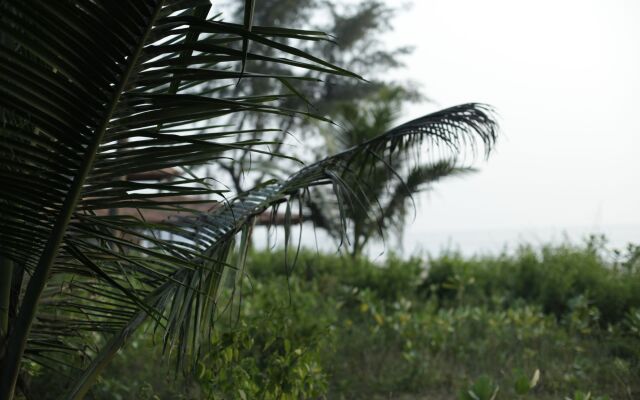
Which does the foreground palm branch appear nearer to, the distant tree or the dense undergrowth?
the dense undergrowth

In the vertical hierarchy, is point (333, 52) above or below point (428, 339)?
above

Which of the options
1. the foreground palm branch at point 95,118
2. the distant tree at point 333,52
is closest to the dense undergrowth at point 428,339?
the foreground palm branch at point 95,118

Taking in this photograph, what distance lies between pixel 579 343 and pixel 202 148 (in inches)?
162

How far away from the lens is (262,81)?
1814 centimetres

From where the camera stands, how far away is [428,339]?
15.8ft

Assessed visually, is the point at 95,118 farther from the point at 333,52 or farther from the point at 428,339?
the point at 333,52

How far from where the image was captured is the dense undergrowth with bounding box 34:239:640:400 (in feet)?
9.41

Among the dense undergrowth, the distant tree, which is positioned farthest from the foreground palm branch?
the distant tree

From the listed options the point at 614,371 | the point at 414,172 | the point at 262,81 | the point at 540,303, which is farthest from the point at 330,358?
the point at 262,81

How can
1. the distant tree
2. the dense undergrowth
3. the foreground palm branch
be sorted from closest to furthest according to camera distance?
the foreground palm branch, the dense undergrowth, the distant tree

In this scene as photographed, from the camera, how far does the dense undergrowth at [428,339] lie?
2.87 m

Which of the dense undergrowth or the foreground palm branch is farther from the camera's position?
the dense undergrowth

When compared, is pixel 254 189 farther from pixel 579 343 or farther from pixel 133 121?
pixel 579 343

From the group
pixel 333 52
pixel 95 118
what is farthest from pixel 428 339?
pixel 333 52
